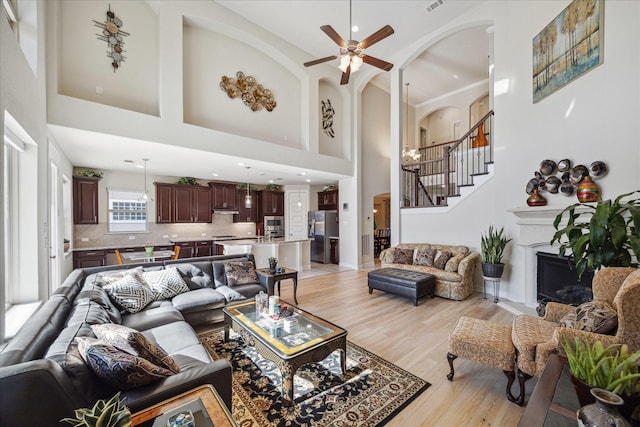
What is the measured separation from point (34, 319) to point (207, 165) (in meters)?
4.52

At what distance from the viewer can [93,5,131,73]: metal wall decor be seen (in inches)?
157

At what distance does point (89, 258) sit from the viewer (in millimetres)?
5883

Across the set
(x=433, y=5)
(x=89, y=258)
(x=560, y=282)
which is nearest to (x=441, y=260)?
(x=560, y=282)

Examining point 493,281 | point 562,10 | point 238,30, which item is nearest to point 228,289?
point 493,281

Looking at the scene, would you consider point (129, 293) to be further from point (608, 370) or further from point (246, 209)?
point (246, 209)

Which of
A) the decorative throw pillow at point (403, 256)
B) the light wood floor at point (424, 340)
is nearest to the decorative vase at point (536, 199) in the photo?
the light wood floor at point (424, 340)

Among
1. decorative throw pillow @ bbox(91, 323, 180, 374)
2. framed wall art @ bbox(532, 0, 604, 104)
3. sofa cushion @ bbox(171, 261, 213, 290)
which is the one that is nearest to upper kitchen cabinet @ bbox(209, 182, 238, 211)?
sofa cushion @ bbox(171, 261, 213, 290)

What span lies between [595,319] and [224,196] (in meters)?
8.25

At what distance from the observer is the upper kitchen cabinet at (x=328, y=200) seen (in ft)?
29.7

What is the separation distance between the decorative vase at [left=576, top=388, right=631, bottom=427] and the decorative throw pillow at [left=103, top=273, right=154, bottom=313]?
365 cm

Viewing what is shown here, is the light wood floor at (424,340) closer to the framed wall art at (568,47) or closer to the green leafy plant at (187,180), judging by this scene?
the framed wall art at (568,47)

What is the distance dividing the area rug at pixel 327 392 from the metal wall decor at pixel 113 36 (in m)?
4.65

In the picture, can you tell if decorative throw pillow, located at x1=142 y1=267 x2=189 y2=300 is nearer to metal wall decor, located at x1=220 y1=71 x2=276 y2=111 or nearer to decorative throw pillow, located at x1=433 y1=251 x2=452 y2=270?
metal wall decor, located at x1=220 y1=71 x2=276 y2=111

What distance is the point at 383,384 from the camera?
229 centimetres
